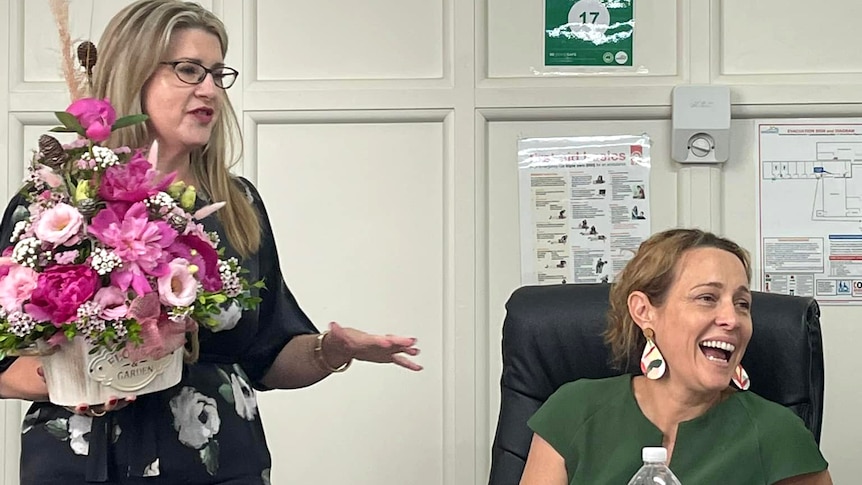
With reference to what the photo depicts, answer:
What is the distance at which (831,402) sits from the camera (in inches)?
101

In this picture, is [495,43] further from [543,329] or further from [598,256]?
[543,329]

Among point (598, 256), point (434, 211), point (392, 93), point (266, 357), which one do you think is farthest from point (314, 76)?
point (266, 357)

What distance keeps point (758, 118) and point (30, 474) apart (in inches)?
73.8

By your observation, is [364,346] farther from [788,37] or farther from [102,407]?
[788,37]

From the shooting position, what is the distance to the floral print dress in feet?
5.05

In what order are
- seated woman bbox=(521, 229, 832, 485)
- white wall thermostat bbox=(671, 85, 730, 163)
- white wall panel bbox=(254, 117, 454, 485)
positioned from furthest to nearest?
white wall panel bbox=(254, 117, 454, 485), white wall thermostat bbox=(671, 85, 730, 163), seated woman bbox=(521, 229, 832, 485)

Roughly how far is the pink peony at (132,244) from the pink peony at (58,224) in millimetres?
25

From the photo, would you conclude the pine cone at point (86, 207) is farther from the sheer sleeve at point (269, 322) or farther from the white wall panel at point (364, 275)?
the white wall panel at point (364, 275)

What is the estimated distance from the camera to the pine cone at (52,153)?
1.40 m

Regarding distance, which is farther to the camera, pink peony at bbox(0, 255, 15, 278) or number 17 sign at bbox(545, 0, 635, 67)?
number 17 sign at bbox(545, 0, 635, 67)

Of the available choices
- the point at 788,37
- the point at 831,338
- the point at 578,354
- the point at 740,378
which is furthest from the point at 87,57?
the point at 831,338

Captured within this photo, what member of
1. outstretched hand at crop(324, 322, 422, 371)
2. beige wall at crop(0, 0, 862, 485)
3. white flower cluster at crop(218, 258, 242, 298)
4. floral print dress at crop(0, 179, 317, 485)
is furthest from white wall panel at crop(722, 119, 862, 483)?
white flower cluster at crop(218, 258, 242, 298)

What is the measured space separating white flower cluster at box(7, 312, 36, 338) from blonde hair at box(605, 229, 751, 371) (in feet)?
3.34

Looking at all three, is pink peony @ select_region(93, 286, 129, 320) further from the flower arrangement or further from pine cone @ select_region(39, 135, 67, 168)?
pine cone @ select_region(39, 135, 67, 168)
